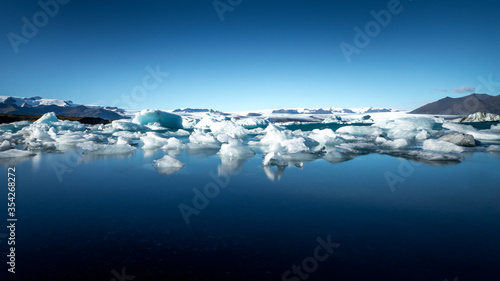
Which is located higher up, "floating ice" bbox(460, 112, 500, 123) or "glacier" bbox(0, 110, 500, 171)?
"floating ice" bbox(460, 112, 500, 123)

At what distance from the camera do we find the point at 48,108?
123 meters

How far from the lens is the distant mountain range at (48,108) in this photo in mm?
107500

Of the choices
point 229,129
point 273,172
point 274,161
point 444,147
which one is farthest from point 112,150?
point 229,129

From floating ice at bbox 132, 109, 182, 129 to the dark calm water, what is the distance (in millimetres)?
21417

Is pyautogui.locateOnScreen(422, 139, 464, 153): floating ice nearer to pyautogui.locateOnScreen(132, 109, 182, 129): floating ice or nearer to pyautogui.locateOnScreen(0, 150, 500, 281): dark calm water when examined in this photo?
pyautogui.locateOnScreen(0, 150, 500, 281): dark calm water

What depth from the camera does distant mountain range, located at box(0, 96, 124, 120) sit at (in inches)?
4232

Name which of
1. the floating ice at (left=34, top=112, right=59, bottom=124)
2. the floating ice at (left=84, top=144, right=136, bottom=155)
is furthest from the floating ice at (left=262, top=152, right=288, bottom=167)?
the floating ice at (left=34, top=112, right=59, bottom=124)

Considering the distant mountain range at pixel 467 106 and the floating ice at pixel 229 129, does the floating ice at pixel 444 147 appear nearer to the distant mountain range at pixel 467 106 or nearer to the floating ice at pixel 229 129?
the floating ice at pixel 229 129

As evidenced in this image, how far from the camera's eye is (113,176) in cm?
498

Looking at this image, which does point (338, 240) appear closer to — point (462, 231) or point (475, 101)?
point (462, 231)

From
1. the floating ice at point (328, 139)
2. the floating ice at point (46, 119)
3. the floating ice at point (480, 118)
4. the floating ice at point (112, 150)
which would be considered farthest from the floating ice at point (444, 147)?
the floating ice at point (480, 118)

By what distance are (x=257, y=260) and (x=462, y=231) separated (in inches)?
81.4

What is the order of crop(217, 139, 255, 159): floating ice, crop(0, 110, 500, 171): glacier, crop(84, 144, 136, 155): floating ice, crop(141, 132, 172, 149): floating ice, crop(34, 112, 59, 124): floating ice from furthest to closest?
crop(34, 112, 59, 124): floating ice < crop(141, 132, 172, 149): floating ice < crop(84, 144, 136, 155): floating ice < crop(217, 139, 255, 159): floating ice < crop(0, 110, 500, 171): glacier

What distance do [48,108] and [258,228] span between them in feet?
512
